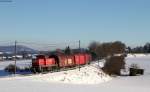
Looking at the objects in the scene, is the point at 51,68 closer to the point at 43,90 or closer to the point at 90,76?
the point at 90,76

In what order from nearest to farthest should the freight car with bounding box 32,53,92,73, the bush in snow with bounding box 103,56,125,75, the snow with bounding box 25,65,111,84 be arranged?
the snow with bounding box 25,65,111,84 → the freight car with bounding box 32,53,92,73 → the bush in snow with bounding box 103,56,125,75

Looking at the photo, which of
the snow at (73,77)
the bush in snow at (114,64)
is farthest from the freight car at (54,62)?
the bush in snow at (114,64)

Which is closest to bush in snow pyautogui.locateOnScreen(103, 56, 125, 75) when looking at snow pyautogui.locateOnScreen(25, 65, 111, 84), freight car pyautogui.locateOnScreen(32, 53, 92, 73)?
freight car pyautogui.locateOnScreen(32, 53, 92, 73)

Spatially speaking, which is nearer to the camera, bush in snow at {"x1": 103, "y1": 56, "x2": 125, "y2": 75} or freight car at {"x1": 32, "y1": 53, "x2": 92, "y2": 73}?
freight car at {"x1": 32, "y1": 53, "x2": 92, "y2": 73}

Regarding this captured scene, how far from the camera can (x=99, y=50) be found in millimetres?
111188

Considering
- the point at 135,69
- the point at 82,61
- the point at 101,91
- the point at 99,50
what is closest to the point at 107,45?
the point at 99,50

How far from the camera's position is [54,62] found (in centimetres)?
5681

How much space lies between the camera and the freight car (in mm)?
52031

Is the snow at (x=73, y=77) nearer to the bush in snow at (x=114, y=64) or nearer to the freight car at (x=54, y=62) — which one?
the freight car at (x=54, y=62)

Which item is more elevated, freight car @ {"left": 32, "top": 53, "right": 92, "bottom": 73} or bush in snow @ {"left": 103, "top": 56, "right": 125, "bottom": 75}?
freight car @ {"left": 32, "top": 53, "right": 92, "bottom": 73}

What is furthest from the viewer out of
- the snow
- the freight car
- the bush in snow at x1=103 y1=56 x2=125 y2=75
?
the bush in snow at x1=103 y1=56 x2=125 y2=75

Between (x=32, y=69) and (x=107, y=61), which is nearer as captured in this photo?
(x=32, y=69)

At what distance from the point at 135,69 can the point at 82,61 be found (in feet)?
67.0

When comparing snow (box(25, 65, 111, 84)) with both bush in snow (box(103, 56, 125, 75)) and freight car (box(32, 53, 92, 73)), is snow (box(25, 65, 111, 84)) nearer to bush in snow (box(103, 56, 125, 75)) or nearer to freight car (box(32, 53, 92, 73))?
freight car (box(32, 53, 92, 73))
